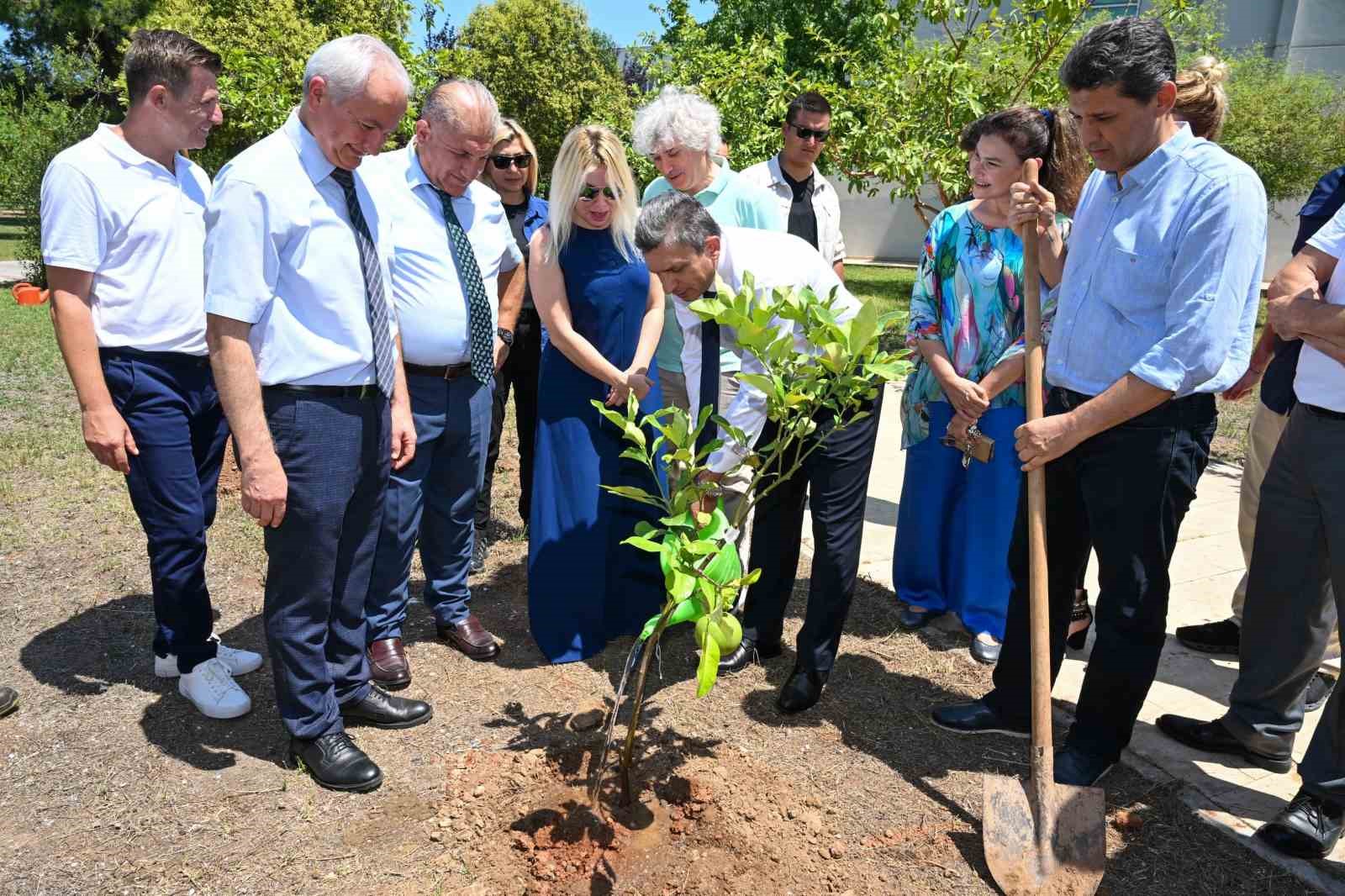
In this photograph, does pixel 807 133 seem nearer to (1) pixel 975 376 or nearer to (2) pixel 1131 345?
(1) pixel 975 376

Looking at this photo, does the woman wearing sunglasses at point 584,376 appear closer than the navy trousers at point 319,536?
No

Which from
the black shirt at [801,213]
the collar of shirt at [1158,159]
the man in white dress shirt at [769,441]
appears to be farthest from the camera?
the black shirt at [801,213]

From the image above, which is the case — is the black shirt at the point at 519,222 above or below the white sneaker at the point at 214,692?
above

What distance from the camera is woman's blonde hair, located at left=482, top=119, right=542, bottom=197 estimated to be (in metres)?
4.22

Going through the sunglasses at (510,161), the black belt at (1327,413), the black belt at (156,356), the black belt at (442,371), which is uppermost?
the sunglasses at (510,161)

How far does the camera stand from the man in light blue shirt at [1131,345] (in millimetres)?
2422

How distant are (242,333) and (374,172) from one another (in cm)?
100

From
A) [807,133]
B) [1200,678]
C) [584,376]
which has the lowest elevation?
[1200,678]

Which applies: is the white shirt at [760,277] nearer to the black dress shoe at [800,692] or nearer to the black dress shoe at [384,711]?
the black dress shoe at [800,692]

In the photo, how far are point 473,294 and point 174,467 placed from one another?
1.15m

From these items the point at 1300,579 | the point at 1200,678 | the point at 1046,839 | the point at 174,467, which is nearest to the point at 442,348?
the point at 174,467

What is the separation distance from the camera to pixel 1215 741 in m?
3.12

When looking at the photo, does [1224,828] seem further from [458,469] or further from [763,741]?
[458,469]

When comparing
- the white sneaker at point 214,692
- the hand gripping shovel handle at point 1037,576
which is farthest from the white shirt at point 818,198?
the white sneaker at point 214,692
